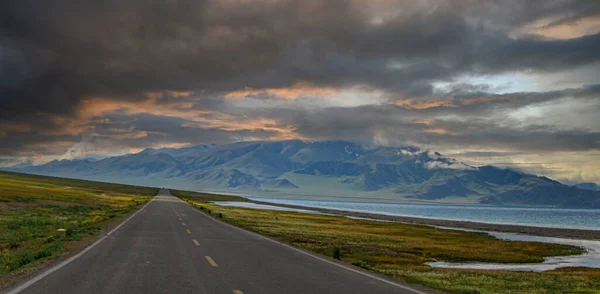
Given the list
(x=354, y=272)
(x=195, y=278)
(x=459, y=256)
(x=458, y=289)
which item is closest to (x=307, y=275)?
(x=354, y=272)

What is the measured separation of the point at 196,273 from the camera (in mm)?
15117

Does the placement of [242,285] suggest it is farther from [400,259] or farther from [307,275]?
[400,259]

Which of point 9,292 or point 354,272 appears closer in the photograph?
point 9,292

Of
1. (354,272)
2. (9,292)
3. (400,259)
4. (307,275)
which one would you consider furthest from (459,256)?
(9,292)

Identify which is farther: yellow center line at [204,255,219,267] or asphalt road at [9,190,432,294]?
yellow center line at [204,255,219,267]

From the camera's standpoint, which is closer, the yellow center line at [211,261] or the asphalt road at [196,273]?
the asphalt road at [196,273]

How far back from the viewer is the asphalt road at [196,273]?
12734mm

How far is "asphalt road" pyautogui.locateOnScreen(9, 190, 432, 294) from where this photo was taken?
41.8 feet

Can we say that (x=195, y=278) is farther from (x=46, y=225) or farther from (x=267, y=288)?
(x=46, y=225)

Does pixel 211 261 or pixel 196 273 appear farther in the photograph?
pixel 211 261

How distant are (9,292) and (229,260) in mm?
8544

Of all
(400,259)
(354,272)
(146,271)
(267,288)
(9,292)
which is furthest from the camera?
(400,259)

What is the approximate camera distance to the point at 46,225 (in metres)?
41.1

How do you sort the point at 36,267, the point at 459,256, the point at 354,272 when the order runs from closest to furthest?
the point at 36,267 → the point at 354,272 → the point at 459,256
